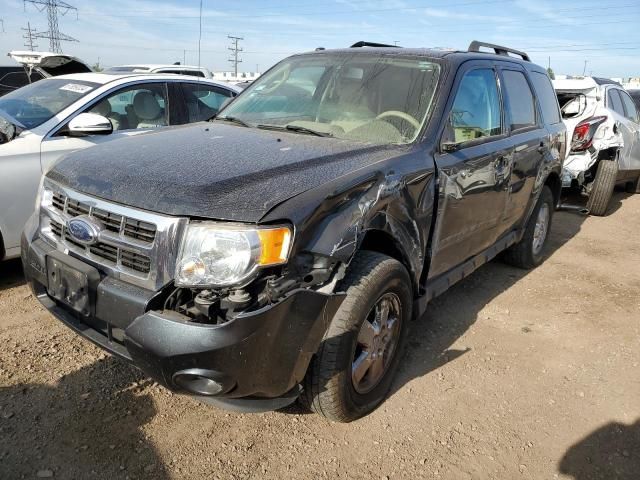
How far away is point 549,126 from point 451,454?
11.2 ft

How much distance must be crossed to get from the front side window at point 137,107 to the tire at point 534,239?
11.7 feet

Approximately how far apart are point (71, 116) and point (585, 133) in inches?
256

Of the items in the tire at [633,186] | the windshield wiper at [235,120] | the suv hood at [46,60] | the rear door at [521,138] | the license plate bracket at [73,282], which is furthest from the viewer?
the tire at [633,186]

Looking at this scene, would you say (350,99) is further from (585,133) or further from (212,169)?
(585,133)

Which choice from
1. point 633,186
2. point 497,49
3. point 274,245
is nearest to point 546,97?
point 497,49

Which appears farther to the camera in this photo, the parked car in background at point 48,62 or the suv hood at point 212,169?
the parked car in background at point 48,62

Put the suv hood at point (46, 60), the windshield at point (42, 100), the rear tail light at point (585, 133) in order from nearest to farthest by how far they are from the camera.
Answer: the windshield at point (42, 100) < the suv hood at point (46, 60) < the rear tail light at point (585, 133)

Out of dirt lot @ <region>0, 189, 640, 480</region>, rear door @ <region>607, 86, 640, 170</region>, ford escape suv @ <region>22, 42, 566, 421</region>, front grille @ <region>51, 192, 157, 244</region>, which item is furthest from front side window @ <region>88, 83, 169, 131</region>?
rear door @ <region>607, 86, 640, 170</region>

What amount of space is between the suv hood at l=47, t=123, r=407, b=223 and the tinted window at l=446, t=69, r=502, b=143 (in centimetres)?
63

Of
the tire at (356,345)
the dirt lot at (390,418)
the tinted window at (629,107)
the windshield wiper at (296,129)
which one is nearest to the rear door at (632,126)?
the tinted window at (629,107)

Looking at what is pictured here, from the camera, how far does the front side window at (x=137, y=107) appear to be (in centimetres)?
470

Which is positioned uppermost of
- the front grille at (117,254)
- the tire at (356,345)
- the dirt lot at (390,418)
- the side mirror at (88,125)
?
the side mirror at (88,125)

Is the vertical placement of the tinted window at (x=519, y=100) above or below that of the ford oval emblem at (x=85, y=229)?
above

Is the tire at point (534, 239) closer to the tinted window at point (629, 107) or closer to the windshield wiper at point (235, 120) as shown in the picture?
the windshield wiper at point (235, 120)
